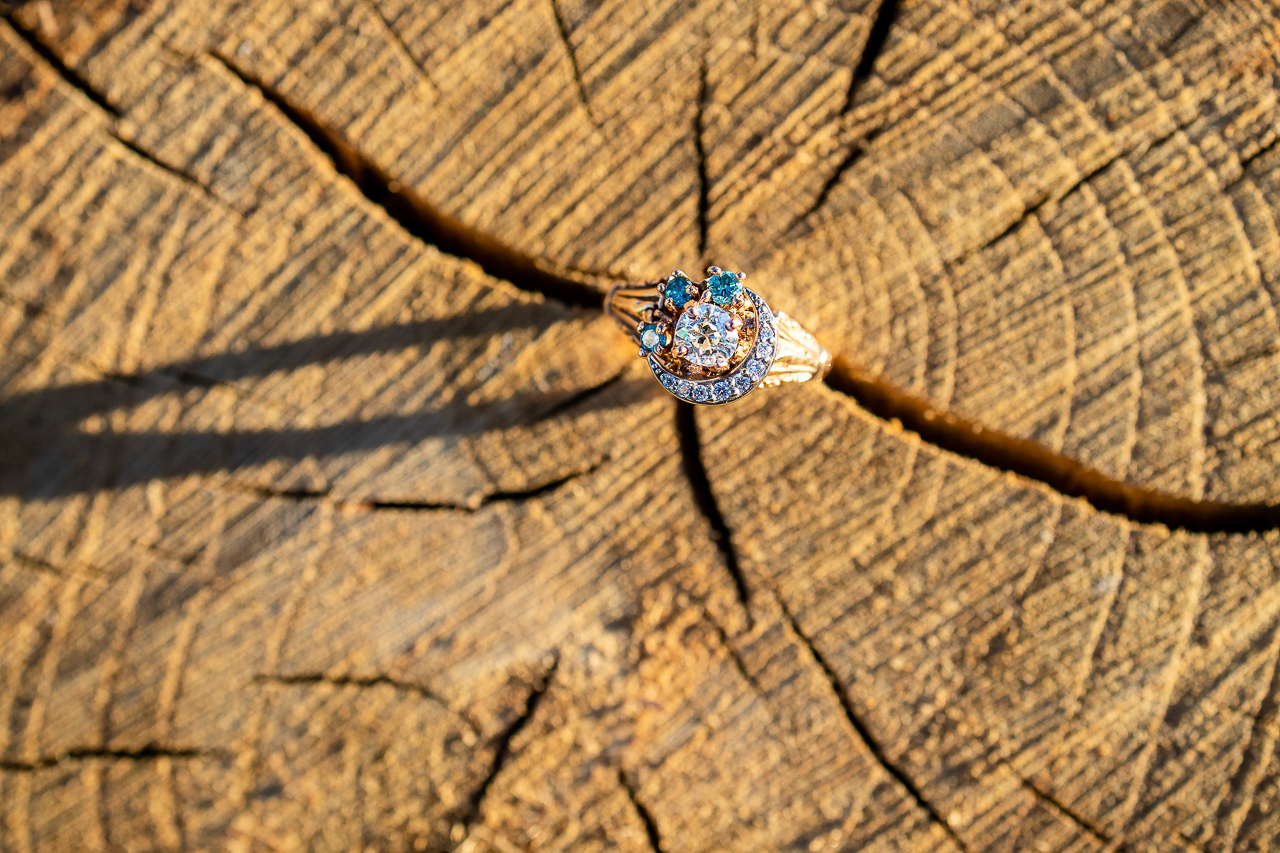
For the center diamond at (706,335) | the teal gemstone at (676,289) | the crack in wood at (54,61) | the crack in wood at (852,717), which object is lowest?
the crack in wood at (852,717)

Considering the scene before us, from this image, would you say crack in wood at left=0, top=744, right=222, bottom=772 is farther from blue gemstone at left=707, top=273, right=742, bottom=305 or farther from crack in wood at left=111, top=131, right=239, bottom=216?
blue gemstone at left=707, top=273, right=742, bottom=305

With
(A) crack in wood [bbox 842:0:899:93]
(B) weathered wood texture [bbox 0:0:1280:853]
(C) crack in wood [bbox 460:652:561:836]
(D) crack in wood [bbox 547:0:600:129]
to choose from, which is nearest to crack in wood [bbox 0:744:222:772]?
(B) weathered wood texture [bbox 0:0:1280:853]

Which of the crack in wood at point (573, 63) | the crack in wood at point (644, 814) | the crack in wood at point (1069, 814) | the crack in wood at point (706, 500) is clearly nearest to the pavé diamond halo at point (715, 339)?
the crack in wood at point (706, 500)

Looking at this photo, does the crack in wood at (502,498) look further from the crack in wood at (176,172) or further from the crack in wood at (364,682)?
the crack in wood at (176,172)

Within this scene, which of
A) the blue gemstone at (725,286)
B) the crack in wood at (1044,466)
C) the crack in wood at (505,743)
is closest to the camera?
the blue gemstone at (725,286)

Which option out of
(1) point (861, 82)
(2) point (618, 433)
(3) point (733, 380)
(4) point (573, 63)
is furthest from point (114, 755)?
(1) point (861, 82)

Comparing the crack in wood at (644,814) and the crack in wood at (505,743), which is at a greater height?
the crack in wood at (505,743)

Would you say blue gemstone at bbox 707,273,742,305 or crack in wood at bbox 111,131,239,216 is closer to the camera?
blue gemstone at bbox 707,273,742,305
